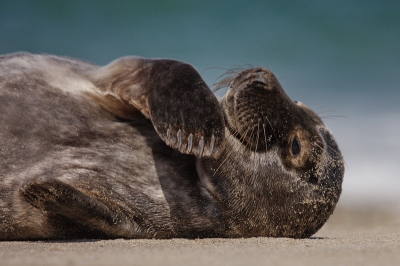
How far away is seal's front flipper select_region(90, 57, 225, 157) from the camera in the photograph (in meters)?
4.48

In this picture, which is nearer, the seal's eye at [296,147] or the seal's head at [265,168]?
the seal's head at [265,168]

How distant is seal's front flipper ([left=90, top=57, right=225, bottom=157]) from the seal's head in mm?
374

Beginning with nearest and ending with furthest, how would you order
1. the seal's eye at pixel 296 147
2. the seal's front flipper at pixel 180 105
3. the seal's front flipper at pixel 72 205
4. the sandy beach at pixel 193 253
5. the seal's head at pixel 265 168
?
the sandy beach at pixel 193 253
the seal's front flipper at pixel 72 205
the seal's front flipper at pixel 180 105
the seal's head at pixel 265 168
the seal's eye at pixel 296 147

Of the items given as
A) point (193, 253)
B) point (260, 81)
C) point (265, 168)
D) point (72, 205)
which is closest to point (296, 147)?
point (265, 168)

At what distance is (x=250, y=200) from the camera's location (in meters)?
4.89

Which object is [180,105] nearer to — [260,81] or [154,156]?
[154,156]

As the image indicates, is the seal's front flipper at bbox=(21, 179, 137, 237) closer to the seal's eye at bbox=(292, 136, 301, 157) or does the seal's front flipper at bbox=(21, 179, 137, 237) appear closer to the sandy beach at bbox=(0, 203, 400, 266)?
the sandy beach at bbox=(0, 203, 400, 266)

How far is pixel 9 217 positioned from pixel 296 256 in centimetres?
217

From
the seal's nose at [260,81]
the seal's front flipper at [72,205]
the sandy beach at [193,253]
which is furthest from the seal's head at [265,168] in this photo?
the seal's front flipper at [72,205]

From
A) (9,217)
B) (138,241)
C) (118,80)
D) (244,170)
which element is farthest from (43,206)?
(244,170)

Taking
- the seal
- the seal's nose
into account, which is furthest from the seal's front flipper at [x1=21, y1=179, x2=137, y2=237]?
the seal's nose

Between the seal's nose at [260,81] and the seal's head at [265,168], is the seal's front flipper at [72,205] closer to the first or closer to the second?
the seal's head at [265,168]

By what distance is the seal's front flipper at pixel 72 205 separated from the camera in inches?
171

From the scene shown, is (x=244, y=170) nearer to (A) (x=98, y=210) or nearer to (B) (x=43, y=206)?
(A) (x=98, y=210)
